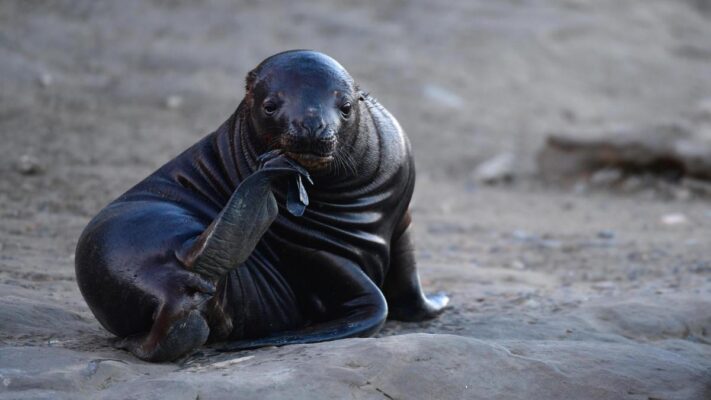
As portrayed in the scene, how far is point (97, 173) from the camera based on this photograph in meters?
7.43

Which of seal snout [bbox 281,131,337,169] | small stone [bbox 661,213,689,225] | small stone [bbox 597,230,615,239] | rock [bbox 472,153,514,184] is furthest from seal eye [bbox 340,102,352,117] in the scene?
rock [bbox 472,153,514,184]

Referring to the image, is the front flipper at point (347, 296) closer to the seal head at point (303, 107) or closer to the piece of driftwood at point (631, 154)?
the seal head at point (303, 107)

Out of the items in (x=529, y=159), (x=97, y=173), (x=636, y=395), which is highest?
(x=636, y=395)

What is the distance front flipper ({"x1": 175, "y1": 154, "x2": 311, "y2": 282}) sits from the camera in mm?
3605

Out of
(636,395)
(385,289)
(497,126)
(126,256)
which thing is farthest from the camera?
(497,126)

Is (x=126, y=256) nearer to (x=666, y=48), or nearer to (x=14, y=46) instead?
(x=14, y=46)

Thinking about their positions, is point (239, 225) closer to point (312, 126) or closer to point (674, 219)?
point (312, 126)

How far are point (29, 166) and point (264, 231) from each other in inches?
156

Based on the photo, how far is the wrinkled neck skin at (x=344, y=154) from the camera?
4.16 m

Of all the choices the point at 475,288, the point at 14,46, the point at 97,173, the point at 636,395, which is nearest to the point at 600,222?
the point at 475,288

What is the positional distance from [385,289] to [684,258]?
2348 mm

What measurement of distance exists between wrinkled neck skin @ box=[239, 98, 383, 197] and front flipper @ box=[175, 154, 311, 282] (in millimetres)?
390

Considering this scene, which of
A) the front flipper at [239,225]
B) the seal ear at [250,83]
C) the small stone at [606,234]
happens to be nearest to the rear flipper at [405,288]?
the seal ear at [250,83]

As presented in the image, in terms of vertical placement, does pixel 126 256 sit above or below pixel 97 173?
above
